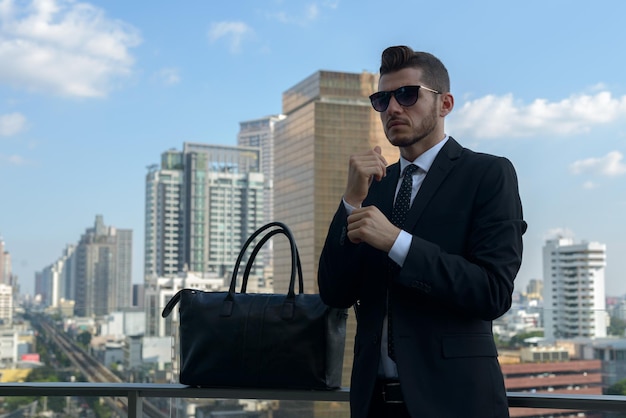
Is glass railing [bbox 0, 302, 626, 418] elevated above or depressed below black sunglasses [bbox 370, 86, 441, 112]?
below

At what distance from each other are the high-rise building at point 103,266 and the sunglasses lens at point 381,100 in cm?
10562

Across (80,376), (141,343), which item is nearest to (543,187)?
(141,343)

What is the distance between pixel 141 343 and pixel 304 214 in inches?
771

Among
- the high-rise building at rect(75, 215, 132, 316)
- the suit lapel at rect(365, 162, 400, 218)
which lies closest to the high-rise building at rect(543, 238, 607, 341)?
the high-rise building at rect(75, 215, 132, 316)

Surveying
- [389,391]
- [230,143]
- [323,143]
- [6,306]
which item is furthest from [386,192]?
[230,143]

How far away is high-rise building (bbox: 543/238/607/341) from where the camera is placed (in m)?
72.6

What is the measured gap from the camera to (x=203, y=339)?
1896mm

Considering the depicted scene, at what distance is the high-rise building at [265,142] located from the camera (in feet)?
367

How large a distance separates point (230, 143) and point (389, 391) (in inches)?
4227

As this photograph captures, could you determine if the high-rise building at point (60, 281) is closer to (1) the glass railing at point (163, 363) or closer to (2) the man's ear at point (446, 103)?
(1) the glass railing at point (163, 363)

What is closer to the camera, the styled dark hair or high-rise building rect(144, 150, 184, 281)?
the styled dark hair

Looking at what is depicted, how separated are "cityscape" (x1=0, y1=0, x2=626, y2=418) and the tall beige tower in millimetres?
208

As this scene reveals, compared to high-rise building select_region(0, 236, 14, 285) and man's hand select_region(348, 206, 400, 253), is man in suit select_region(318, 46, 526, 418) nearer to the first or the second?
man's hand select_region(348, 206, 400, 253)

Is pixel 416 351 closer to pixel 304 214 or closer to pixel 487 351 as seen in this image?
pixel 487 351
